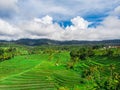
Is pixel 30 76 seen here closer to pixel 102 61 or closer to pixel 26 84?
pixel 26 84

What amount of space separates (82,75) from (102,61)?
1767 inches

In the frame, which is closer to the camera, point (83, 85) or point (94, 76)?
point (83, 85)

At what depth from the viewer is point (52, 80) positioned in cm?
11319

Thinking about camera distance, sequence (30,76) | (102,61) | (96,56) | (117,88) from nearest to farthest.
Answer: (117,88)
(30,76)
(102,61)
(96,56)

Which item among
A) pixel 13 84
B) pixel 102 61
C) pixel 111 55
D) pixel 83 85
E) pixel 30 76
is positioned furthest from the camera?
pixel 111 55

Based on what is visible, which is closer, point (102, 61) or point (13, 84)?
point (13, 84)

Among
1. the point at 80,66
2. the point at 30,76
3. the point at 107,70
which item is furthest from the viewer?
the point at 80,66

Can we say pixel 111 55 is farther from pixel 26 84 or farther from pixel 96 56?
pixel 26 84

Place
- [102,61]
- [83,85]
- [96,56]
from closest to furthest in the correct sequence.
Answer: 1. [83,85]
2. [102,61]
3. [96,56]

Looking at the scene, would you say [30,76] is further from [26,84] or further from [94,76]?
[94,76]

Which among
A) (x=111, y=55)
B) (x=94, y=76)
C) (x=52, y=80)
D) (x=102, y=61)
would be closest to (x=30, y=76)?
(x=52, y=80)

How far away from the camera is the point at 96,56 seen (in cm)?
19788

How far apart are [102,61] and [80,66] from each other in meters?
23.4

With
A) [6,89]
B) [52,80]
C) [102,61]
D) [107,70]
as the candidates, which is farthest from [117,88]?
[102,61]
